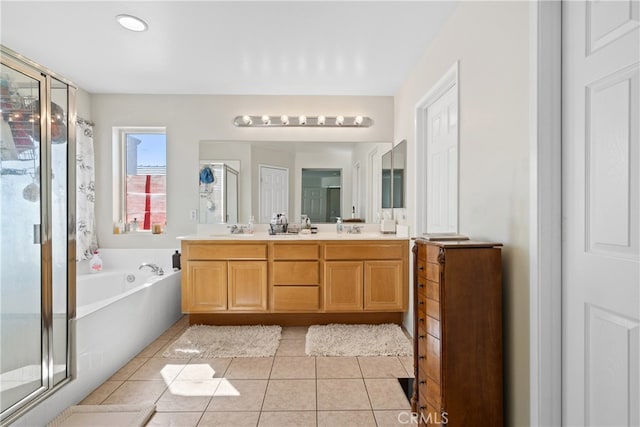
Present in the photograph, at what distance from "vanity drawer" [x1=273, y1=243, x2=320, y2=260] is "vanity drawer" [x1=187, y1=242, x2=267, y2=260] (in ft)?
0.54

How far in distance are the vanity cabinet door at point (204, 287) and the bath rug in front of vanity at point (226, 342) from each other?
214 millimetres

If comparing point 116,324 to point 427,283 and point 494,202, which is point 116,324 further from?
point 494,202

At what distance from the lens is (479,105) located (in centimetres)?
177

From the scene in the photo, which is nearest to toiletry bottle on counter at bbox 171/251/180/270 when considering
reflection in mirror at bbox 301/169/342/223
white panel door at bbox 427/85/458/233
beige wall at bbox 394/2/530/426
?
reflection in mirror at bbox 301/169/342/223

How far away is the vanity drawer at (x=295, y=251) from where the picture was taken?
315cm

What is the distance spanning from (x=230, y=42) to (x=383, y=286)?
2.43 metres

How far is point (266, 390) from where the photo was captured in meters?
2.10

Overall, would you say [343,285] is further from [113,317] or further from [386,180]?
[113,317]

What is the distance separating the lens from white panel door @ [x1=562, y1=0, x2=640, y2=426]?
105 cm

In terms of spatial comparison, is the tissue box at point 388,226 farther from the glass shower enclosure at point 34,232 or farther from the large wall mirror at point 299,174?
the glass shower enclosure at point 34,232

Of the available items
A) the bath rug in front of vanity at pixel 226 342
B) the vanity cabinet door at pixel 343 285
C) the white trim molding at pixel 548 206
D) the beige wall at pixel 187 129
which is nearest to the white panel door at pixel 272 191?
the beige wall at pixel 187 129

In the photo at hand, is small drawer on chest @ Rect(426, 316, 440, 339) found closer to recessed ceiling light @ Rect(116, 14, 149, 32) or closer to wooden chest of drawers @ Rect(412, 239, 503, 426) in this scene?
wooden chest of drawers @ Rect(412, 239, 503, 426)

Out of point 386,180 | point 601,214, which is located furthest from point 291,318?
A: point 601,214

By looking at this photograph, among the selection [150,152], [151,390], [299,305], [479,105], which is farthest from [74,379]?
[479,105]
